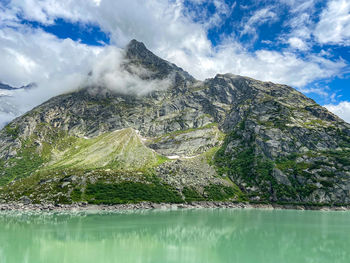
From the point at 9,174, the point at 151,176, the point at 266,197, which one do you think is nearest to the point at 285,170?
the point at 266,197

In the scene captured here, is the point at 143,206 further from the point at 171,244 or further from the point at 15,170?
the point at 15,170

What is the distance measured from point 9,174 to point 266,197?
181851 mm

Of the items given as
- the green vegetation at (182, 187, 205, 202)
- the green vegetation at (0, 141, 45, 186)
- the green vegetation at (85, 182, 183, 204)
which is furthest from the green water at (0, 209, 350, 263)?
the green vegetation at (0, 141, 45, 186)

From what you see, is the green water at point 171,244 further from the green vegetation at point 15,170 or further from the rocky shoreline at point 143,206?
the green vegetation at point 15,170

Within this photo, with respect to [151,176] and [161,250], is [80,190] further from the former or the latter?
[161,250]

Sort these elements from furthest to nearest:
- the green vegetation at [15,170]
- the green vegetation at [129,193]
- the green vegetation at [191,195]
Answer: the green vegetation at [15,170]
the green vegetation at [191,195]
the green vegetation at [129,193]

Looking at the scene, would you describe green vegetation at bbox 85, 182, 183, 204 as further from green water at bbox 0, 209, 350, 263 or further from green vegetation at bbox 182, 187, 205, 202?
green water at bbox 0, 209, 350, 263

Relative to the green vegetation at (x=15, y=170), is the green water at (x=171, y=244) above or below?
below

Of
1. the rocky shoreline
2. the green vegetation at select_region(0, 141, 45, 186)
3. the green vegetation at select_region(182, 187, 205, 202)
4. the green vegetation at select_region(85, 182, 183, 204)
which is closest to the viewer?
the rocky shoreline

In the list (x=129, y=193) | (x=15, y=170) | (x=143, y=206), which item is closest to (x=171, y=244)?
(x=143, y=206)

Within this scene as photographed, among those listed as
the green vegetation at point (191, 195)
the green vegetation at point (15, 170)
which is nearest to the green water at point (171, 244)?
the green vegetation at point (191, 195)

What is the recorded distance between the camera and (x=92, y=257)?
35125 millimetres

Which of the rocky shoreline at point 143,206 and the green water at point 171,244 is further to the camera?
the rocky shoreline at point 143,206

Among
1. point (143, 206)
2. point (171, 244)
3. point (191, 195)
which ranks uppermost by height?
point (171, 244)
